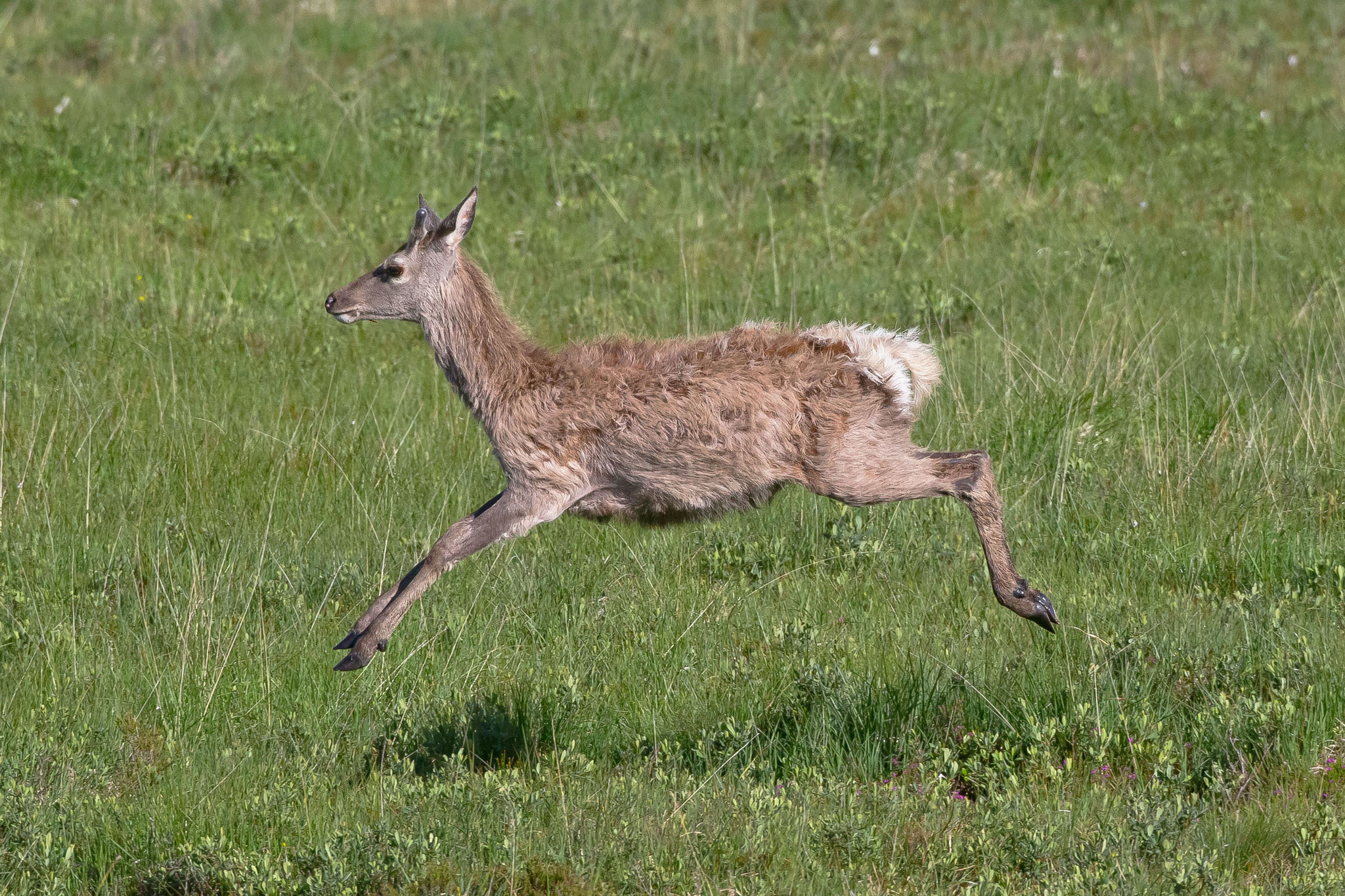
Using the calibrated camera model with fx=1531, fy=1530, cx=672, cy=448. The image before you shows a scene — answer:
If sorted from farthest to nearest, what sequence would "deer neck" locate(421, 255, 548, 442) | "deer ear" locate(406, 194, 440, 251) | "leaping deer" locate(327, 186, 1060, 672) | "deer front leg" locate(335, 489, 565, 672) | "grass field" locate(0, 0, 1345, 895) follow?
1. "deer ear" locate(406, 194, 440, 251)
2. "deer neck" locate(421, 255, 548, 442)
3. "leaping deer" locate(327, 186, 1060, 672)
4. "deer front leg" locate(335, 489, 565, 672)
5. "grass field" locate(0, 0, 1345, 895)

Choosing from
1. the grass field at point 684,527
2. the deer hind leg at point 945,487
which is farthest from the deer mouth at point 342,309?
the deer hind leg at point 945,487

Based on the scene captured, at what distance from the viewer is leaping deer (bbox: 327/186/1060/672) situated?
5.65 m

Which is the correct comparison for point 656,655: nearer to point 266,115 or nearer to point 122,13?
point 266,115

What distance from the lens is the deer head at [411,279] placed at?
240 inches

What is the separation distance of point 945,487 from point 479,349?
1892mm

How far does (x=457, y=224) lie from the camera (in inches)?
236

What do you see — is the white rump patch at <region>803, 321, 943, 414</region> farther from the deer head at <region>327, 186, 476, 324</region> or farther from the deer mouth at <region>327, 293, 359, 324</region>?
the deer mouth at <region>327, 293, 359, 324</region>

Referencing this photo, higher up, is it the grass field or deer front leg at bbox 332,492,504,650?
deer front leg at bbox 332,492,504,650

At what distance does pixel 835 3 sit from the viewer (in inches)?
602

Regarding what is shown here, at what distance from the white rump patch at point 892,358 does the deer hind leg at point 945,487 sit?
21cm

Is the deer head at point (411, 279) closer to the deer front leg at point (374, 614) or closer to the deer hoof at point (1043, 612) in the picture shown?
the deer front leg at point (374, 614)

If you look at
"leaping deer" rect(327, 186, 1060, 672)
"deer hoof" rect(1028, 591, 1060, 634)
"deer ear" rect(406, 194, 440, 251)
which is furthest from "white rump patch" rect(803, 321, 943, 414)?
"deer ear" rect(406, 194, 440, 251)

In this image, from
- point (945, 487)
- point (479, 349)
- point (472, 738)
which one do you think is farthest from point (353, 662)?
point (945, 487)

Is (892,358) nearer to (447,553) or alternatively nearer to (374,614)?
(447,553)
